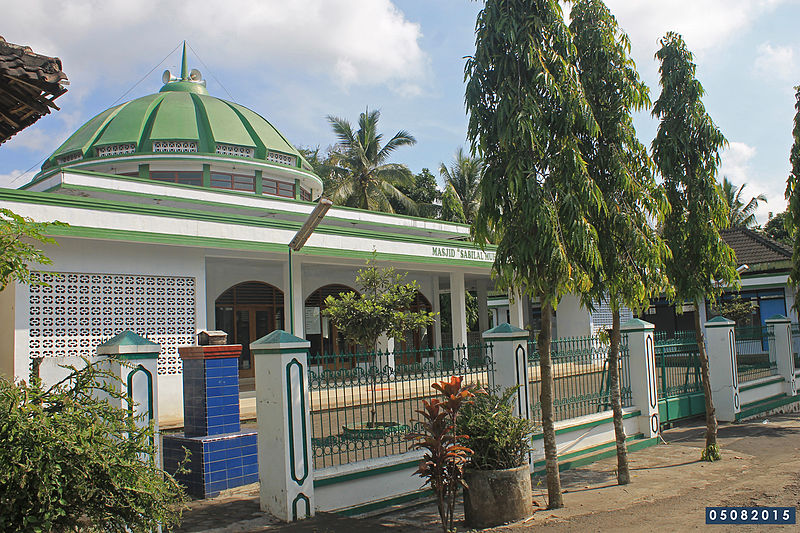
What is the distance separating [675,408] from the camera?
11.4 meters

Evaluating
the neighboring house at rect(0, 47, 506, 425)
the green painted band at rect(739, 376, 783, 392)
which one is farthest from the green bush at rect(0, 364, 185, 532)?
the green painted band at rect(739, 376, 783, 392)

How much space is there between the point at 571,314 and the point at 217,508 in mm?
18439

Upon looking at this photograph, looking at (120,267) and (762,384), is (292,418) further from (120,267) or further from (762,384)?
(762,384)

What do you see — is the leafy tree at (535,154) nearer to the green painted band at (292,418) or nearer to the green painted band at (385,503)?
the green painted band at (385,503)

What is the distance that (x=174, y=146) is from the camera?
1945cm

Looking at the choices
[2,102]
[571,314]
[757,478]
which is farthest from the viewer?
[571,314]

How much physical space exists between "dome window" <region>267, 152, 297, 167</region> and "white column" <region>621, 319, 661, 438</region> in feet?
45.4

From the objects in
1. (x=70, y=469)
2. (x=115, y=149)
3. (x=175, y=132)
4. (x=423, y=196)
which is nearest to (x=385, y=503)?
(x=70, y=469)

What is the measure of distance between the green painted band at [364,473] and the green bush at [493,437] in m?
0.95

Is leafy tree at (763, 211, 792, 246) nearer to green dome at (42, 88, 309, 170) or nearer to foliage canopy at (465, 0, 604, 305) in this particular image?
green dome at (42, 88, 309, 170)

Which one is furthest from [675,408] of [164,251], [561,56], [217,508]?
[164,251]

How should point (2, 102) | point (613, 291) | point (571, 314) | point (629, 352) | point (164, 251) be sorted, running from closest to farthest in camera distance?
point (2, 102) → point (613, 291) → point (629, 352) → point (164, 251) → point (571, 314)

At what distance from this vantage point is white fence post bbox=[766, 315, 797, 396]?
1404 centimetres

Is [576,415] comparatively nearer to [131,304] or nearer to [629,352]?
[629,352]
